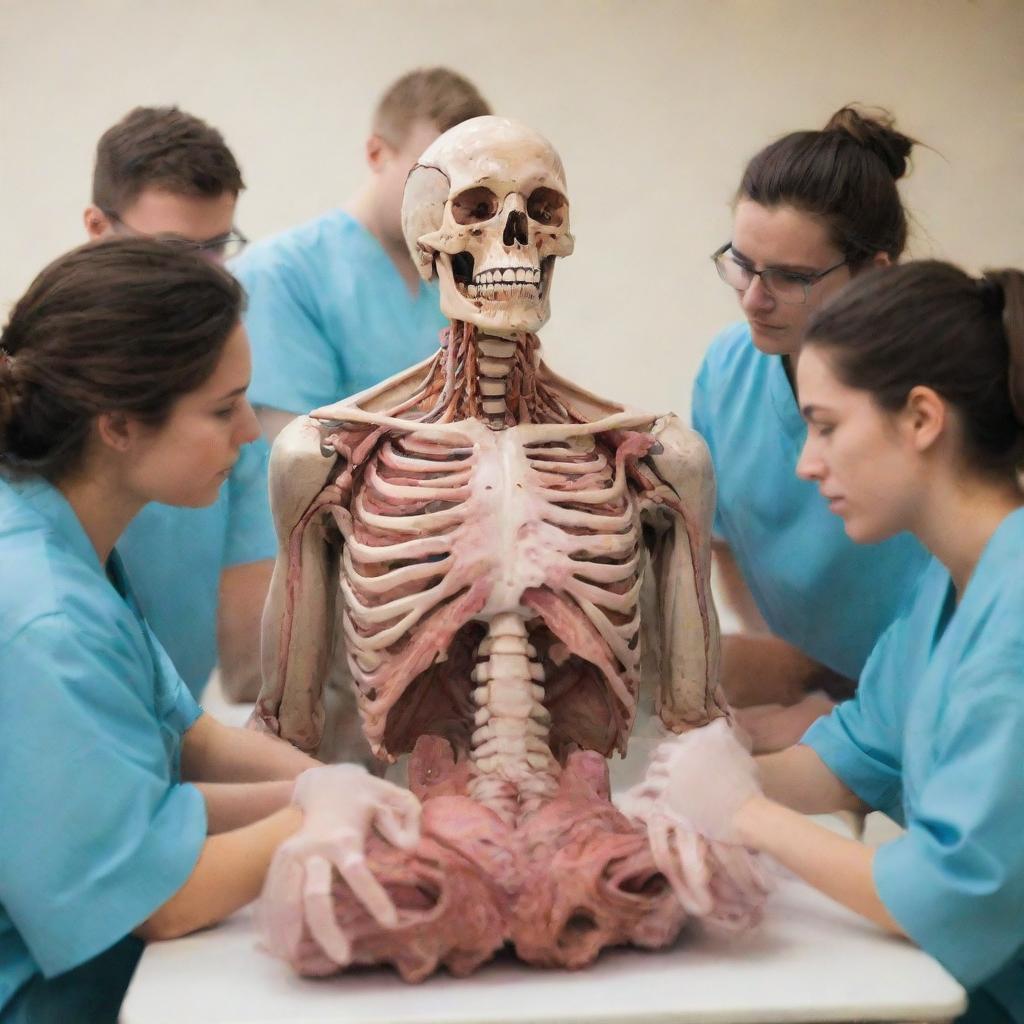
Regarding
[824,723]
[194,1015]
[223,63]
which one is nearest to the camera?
[194,1015]

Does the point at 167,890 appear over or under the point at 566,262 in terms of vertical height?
under

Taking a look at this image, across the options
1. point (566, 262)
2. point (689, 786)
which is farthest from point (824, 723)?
point (566, 262)

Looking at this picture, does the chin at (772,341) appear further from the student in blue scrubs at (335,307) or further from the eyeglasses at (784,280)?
the student in blue scrubs at (335,307)

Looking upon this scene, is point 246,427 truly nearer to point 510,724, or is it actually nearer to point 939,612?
point 510,724

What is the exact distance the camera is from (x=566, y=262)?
370 centimetres

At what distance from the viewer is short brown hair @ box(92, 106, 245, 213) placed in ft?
7.57

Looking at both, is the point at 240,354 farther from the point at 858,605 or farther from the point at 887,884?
the point at 858,605

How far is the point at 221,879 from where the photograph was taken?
149cm

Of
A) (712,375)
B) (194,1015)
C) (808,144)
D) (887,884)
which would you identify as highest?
(808,144)

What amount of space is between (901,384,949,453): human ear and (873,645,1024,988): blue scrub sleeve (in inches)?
9.3

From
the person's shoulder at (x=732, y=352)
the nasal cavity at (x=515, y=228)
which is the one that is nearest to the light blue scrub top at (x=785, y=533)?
the person's shoulder at (x=732, y=352)

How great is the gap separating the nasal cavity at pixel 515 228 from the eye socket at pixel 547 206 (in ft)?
0.11

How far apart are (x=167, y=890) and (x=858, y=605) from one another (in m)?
1.29

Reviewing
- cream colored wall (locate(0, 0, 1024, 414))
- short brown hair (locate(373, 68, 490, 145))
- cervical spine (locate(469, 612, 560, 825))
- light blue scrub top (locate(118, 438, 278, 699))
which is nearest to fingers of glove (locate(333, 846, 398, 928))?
cervical spine (locate(469, 612, 560, 825))
